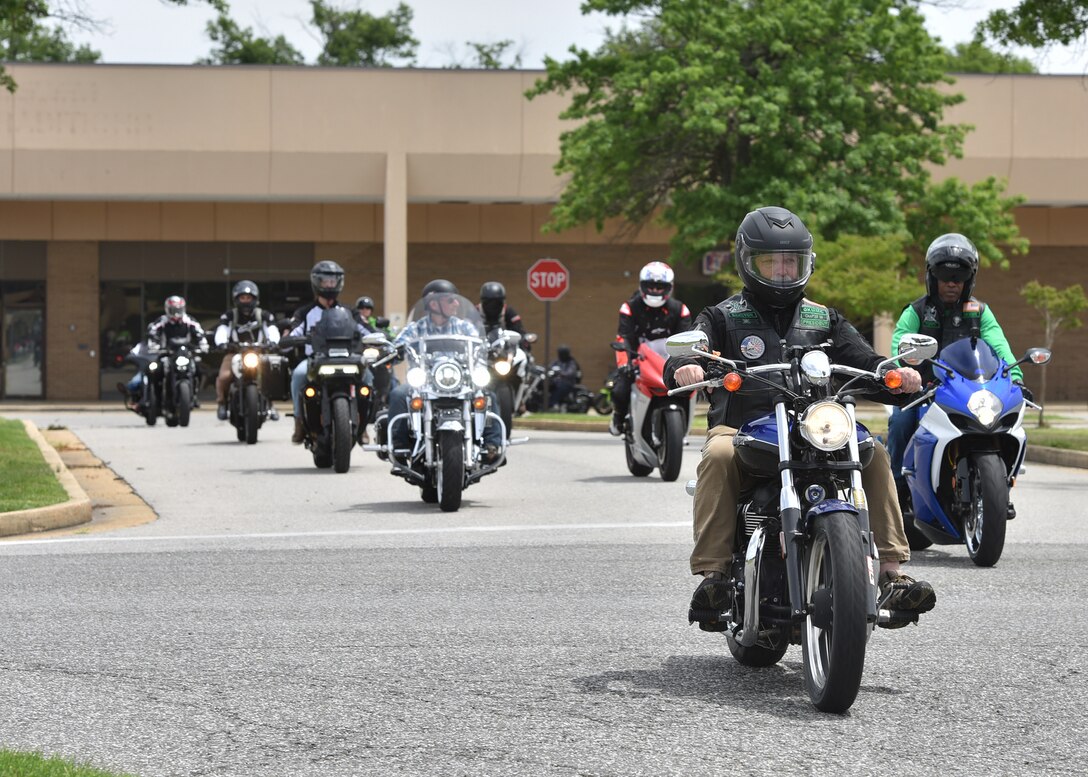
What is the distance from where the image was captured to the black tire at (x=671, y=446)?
1659cm

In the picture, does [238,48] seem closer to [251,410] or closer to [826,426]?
[251,410]

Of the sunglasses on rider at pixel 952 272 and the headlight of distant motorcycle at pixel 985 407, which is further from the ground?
the sunglasses on rider at pixel 952 272

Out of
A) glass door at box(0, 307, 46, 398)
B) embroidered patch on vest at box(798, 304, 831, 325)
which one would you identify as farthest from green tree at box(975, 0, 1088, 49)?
glass door at box(0, 307, 46, 398)

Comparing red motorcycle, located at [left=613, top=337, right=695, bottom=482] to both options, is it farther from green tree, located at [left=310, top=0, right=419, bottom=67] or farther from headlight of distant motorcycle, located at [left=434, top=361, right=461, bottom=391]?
green tree, located at [left=310, top=0, right=419, bottom=67]

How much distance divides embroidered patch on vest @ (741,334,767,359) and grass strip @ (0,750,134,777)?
2.92 meters

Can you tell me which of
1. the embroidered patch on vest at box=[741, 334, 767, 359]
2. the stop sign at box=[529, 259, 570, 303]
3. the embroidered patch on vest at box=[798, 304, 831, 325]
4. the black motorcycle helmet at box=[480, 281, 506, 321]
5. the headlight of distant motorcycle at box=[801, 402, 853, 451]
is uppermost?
the stop sign at box=[529, 259, 570, 303]

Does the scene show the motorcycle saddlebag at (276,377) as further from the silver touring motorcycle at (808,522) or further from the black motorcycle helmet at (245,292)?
the silver touring motorcycle at (808,522)

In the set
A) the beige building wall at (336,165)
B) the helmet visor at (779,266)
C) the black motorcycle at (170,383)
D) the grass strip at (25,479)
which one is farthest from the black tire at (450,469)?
the beige building wall at (336,165)

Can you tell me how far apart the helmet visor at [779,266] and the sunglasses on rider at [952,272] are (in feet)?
13.5

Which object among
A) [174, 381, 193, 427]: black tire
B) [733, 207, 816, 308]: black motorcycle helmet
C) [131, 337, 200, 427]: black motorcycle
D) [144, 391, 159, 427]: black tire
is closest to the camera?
[733, 207, 816, 308]: black motorcycle helmet

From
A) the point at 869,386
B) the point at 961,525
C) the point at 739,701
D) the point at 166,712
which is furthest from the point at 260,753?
the point at 961,525

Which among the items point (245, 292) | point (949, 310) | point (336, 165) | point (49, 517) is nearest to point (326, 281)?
point (245, 292)

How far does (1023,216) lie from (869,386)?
43038mm

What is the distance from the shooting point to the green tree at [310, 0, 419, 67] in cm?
6888
